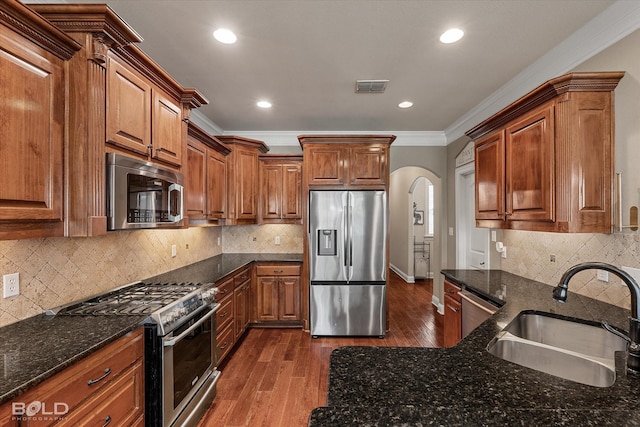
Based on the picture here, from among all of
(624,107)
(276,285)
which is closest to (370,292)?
(276,285)

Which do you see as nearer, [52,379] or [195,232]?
[52,379]

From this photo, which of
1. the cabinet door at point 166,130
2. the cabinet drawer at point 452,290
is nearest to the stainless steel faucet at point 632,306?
the cabinet drawer at point 452,290

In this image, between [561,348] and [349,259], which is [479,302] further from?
[349,259]

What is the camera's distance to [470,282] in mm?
2734

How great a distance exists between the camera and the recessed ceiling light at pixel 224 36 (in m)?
2.26

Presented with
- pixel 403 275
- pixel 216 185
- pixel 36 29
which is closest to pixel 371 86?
pixel 216 185

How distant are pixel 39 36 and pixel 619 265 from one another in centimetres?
341

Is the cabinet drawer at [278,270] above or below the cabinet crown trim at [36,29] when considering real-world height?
below

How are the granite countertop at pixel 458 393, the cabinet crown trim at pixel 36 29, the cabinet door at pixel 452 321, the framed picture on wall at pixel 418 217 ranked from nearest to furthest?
1. the granite countertop at pixel 458 393
2. the cabinet crown trim at pixel 36 29
3. the cabinet door at pixel 452 321
4. the framed picture on wall at pixel 418 217

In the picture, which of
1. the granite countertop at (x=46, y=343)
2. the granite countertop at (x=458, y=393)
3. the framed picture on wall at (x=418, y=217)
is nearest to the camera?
the granite countertop at (x=458, y=393)

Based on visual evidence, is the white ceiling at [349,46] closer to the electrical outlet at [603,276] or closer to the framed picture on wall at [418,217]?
the electrical outlet at [603,276]

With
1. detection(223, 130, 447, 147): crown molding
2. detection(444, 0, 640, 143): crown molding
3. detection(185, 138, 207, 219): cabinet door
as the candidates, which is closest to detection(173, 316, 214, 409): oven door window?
detection(185, 138, 207, 219): cabinet door

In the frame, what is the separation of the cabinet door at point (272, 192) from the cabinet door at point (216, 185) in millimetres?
705

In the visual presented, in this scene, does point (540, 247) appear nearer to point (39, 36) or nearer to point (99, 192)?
point (99, 192)
